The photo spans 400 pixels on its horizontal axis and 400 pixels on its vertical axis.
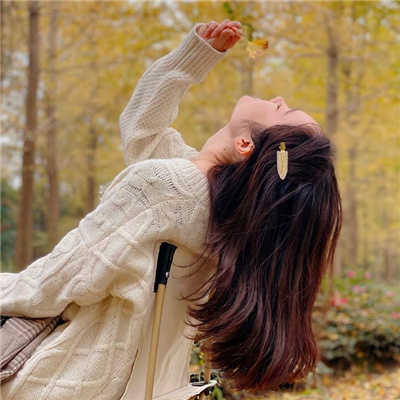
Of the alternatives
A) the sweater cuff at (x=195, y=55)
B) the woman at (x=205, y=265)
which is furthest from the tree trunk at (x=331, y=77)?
the woman at (x=205, y=265)

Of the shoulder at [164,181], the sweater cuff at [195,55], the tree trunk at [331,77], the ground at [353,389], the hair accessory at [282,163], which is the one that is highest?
the tree trunk at [331,77]

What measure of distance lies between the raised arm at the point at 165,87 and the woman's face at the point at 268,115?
0.26 meters

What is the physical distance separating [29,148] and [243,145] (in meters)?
4.75

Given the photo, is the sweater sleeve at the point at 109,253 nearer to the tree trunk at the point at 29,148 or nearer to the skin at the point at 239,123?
the skin at the point at 239,123

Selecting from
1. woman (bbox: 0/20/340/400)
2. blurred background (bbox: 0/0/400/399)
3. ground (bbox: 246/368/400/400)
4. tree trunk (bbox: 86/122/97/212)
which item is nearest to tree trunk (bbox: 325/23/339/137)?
blurred background (bbox: 0/0/400/399)

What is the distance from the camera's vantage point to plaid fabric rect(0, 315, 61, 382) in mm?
1837

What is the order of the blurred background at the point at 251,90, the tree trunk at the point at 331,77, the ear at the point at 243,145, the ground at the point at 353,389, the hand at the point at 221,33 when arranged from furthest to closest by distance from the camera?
the tree trunk at the point at 331,77
the blurred background at the point at 251,90
the ground at the point at 353,389
the hand at the point at 221,33
the ear at the point at 243,145

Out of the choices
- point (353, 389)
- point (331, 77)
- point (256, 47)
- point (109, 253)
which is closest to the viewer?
point (109, 253)

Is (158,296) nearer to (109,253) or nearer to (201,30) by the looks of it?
(109,253)

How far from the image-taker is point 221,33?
216 cm

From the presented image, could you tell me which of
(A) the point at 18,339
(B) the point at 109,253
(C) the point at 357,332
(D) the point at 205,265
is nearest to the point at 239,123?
(D) the point at 205,265

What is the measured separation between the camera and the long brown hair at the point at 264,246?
6.25 feet

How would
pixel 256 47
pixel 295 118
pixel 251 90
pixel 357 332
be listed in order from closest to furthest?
1. pixel 295 118
2. pixel 256 47
3. pixel 357 332
4. pixel 251 90

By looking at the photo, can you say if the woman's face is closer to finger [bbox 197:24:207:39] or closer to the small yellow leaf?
finger [bbox 197:24:207:39]
